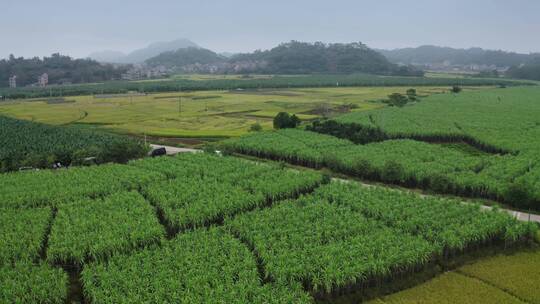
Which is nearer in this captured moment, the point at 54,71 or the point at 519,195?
the point at 519,195

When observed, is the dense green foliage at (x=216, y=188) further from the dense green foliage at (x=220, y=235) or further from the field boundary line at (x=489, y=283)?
the field boundary line at (x=489, y=283)

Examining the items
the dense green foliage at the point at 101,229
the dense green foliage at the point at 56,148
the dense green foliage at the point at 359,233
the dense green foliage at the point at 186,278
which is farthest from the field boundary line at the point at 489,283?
the dense green foliage at the point at 56,148

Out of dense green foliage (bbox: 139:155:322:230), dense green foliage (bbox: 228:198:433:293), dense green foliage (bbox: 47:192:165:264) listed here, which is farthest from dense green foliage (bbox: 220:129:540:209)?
dense green foliage (bbox: 47:192:165:264)

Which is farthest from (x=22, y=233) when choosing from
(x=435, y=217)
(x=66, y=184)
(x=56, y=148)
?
(x=435, y=217)

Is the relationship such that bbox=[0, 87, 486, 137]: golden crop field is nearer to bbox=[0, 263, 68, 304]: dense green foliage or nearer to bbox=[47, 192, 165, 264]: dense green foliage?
bbox=[47, 192, 165, 264]: dense green foliage

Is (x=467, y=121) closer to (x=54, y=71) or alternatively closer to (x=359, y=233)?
(x=359, y=233)

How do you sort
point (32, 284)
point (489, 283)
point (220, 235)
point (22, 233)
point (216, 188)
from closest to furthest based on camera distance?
point (32, 284)
point (489, 283)
point (22, 233)
point (220, 235)
point (216, 188)
